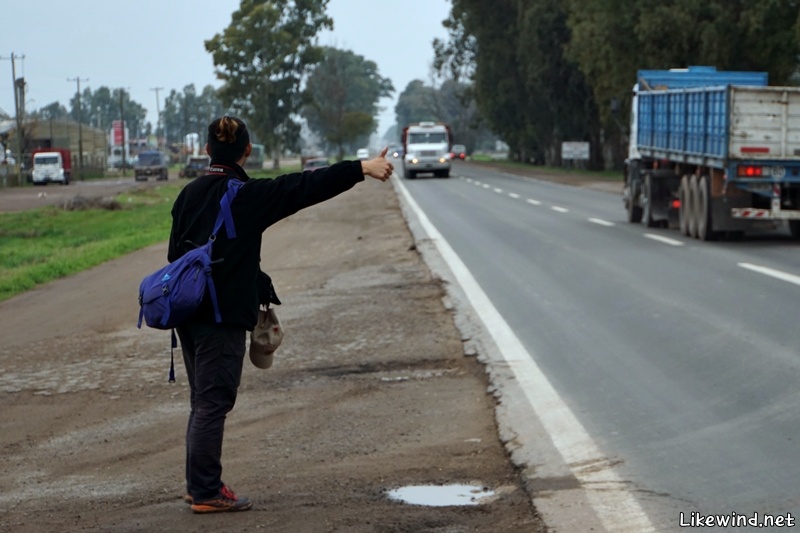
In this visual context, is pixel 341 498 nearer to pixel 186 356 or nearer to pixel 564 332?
pixel 186 356

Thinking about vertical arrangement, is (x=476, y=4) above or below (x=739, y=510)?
above

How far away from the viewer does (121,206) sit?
46.4 m

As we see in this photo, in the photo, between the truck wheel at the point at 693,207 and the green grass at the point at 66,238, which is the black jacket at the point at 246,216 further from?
the truck wheel at the point at 693,207

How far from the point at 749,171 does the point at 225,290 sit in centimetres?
1538

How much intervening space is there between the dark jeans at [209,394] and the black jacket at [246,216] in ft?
0.27

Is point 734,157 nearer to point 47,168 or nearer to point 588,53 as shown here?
point 588,53

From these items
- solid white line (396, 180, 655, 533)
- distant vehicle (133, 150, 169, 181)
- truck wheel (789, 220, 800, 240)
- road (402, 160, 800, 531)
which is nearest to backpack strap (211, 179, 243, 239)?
road (402, 160, 800, 531)

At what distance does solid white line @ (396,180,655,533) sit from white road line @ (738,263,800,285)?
388 cm

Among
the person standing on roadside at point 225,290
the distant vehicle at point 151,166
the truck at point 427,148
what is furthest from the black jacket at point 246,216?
the distant vehicle at point 151,166

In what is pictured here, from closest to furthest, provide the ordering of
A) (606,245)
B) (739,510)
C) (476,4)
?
1. (739,510)
2. (606,245)
3. (476,4)

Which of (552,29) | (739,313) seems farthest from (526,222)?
(552,29)

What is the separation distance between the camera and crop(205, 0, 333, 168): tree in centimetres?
9644

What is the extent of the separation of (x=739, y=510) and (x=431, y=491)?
143 cm

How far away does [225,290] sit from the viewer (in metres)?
5.79
